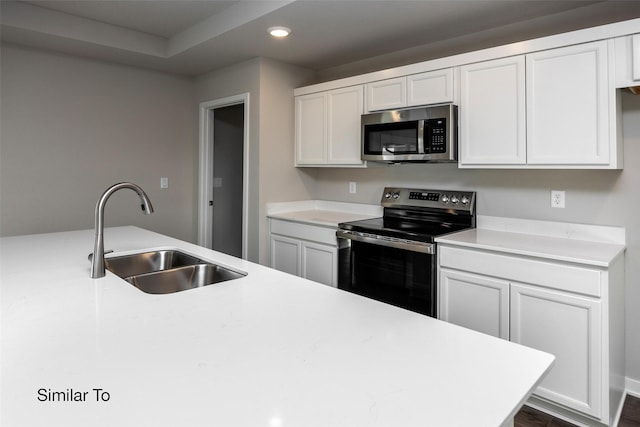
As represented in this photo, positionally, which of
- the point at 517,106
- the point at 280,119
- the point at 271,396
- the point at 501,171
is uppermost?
the point at 280,119

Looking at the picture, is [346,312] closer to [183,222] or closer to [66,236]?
[66,236]

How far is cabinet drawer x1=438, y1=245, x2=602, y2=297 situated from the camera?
1863 mm

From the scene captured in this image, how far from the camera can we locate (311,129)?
11.8ft

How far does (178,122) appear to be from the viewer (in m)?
4.25

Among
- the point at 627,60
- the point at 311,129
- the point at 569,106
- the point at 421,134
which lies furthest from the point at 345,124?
the point at 627,60

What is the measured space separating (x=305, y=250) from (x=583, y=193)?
1967 mm

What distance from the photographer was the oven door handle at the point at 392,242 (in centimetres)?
242

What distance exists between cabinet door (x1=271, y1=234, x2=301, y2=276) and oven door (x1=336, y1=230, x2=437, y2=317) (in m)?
0.48

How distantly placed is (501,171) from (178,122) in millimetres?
3231

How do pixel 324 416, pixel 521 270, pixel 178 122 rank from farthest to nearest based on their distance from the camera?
pixel 178 122 < pixel 521 270 < pixel 324 416

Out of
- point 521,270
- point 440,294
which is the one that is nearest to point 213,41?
point 440,294

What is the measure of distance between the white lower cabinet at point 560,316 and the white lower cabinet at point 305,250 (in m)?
1.04

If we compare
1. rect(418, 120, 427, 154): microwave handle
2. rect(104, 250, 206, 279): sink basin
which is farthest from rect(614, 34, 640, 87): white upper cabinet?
rect(104, 250, 206, 279): sink basin

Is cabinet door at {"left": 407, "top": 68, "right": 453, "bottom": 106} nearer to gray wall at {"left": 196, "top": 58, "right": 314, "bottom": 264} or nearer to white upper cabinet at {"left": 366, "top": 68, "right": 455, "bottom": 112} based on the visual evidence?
white upper cabinet at {"left": 366, "top": 68, "right": 455, "bottom": 112}
